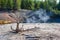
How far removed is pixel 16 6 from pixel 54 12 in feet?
11.8

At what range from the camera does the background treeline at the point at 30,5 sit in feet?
47.8

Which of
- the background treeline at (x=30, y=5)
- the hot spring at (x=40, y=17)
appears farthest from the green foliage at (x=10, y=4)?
the hot spring at (x=40, y=17)

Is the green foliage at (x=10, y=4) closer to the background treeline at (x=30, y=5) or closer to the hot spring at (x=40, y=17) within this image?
the background treeline at (x=30, y=5)

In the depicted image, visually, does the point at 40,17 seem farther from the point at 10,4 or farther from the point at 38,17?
the point at 10,4

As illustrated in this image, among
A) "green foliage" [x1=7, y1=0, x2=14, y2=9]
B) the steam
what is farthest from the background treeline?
the steam

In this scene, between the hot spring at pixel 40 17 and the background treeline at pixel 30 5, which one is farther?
the background treeline at pixel 30 5

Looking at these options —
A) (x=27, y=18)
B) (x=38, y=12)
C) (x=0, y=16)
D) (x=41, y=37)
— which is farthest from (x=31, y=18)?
(x=41, y=37)

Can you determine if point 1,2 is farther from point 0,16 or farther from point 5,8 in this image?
point 0,16

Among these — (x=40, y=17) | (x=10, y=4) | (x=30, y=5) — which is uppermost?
(x=10, y=4)

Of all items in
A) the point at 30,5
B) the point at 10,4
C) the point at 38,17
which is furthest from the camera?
the point at 30,5

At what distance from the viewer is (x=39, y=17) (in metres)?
13.9

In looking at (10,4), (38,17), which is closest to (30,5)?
(10,4)

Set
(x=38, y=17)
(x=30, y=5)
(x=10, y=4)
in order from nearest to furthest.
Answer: (x=38, y=17)
(x=10, y=4)
(x=30, y=5)

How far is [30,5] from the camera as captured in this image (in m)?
15.7
